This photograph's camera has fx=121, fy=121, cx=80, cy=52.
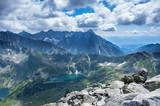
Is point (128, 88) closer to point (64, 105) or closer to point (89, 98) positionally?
point (89, 98)

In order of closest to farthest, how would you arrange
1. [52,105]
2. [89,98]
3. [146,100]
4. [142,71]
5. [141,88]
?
[146,100] < [141,88] < [89,98] < [142,71] < [52,105]

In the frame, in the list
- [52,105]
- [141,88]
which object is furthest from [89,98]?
[52,105]

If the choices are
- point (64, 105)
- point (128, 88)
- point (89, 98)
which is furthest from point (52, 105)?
point (128, 88)

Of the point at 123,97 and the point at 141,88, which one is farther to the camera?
the point at 141,88

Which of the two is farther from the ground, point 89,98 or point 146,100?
point 146,100

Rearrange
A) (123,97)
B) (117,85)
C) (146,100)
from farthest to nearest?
(117,85) → (123,97) → (146,100)

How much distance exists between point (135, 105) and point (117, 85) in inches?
767

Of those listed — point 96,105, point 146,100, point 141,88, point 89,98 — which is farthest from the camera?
point 89,98

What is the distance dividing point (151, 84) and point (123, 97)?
971 centimetres

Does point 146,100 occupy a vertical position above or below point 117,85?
above

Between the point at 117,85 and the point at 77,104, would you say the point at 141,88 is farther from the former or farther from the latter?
the point at 77,104

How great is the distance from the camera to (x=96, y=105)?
22531mm

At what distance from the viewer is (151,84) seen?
2166 centimetres

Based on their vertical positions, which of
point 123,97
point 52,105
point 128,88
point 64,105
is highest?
point 123,97
